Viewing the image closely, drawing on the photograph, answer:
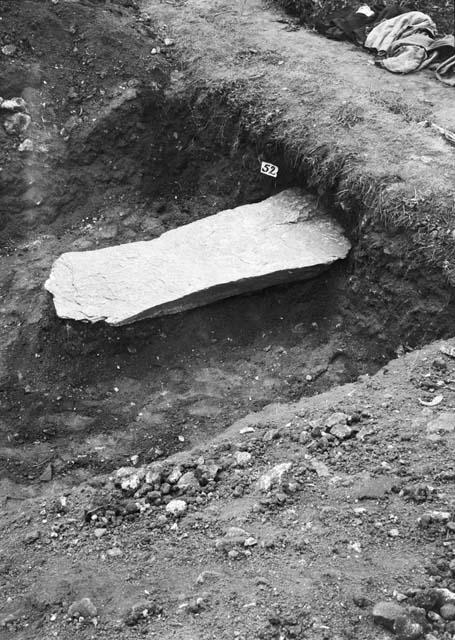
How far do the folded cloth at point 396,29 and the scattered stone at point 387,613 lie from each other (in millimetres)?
5497

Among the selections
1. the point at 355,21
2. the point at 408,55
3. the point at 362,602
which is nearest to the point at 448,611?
the point at 362,602

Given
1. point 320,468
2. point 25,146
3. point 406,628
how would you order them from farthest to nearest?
point 25,146, point 320,468, point 406,628

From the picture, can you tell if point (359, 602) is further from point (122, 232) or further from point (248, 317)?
point (122, 232)

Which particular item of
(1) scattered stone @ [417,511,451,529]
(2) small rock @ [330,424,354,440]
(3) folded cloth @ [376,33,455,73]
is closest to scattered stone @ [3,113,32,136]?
(3) folded cloth @ [376,33,455,73]

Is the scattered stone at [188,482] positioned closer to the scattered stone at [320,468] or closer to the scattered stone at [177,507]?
the scattered stone at [177,507]

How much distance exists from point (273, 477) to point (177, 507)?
0.52 m

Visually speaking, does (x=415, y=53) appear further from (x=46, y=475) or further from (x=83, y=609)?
(x=83, y=609)

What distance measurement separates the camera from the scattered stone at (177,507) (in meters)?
3.70

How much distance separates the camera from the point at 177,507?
3.71 meters

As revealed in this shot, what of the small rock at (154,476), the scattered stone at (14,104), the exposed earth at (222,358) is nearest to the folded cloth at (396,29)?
the exposed earth at (222,358)

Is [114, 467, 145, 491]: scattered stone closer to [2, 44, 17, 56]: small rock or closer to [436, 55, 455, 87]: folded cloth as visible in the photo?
[2, 44, 17, 56]: small rock

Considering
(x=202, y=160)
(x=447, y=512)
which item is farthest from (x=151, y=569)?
(x=202, y=160)

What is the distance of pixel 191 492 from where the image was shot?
12.5 ft

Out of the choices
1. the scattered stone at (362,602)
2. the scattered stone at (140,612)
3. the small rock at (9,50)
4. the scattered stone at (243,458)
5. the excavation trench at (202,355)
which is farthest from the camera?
the small rock at (9,50)
